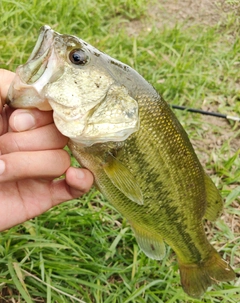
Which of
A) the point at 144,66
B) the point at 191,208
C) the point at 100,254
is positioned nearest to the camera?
the point at 191,208

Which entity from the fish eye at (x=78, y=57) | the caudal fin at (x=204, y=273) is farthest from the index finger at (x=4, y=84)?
the caudal fin at (x=204, y=273)

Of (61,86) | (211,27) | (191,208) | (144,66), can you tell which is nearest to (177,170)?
(191,208)

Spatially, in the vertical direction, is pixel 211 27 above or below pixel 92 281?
above

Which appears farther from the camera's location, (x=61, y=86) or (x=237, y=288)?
(x=237, y=288)

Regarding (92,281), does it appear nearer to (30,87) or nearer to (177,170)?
(177,170)

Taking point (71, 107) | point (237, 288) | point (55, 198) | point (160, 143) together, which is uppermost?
point (71, 107)

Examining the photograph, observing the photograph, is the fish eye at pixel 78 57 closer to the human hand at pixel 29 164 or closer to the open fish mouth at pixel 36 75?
the open fish mouth at pixel 36 75

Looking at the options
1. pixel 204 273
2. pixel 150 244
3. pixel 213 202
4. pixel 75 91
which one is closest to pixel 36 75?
pixel 75 91

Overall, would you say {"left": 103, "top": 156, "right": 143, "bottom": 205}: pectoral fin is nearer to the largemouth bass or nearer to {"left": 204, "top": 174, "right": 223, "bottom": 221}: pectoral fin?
the largemouth bass
